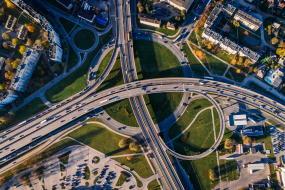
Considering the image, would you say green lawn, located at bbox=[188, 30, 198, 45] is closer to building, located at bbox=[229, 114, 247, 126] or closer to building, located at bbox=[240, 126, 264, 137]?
building, located at bbox=[229, 114, 247, 126]


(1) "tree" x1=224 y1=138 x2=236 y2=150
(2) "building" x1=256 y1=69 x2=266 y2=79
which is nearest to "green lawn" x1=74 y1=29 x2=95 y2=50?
(1) "tree" x1=224 y1=138 x2=236 y2=150

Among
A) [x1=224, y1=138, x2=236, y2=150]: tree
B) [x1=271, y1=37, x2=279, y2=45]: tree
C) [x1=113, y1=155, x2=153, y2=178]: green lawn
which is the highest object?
[x1=271, y1=37, x2=279, y2=45]: tree

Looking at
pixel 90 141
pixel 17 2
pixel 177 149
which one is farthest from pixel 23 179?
pixel 17 2

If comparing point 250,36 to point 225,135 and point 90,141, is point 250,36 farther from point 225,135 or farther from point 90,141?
point 90,141

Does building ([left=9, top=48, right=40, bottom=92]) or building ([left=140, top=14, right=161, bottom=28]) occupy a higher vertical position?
building ([left=140, top=14, right=161, bottom=28])

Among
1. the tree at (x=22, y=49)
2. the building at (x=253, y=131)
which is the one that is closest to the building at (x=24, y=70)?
the tree at (x=22, y=49)

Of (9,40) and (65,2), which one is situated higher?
(65,2)

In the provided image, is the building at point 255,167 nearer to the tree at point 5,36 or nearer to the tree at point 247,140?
the tree at point 247,140
